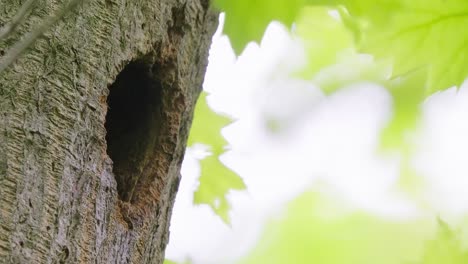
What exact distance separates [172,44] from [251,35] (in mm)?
157

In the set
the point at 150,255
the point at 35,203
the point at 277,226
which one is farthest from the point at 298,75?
the point at 35,203

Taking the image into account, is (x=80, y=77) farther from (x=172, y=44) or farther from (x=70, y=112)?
(x=172, y=44)

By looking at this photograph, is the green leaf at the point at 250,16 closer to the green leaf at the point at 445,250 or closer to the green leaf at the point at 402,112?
the green leaf at the point at 445,250

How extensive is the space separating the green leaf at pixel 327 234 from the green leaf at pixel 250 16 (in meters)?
1.22

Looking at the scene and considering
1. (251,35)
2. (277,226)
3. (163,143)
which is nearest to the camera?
(251,35)

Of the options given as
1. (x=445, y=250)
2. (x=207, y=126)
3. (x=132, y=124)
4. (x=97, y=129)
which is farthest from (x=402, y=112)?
(x=97, y=129)

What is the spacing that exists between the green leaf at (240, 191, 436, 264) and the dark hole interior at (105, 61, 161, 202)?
43.6 inches

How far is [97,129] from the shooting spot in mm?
877

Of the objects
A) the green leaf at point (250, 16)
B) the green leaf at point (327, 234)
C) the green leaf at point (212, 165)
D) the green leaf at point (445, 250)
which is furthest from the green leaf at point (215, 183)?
the green leaf at point (250, 16)

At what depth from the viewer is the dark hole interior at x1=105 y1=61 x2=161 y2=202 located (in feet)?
3.31

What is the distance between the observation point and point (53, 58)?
862 millimetres

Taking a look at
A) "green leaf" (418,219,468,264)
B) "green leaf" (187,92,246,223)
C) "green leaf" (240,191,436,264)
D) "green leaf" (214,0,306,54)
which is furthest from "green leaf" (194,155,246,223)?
"green leaf" (214,0,306,54)

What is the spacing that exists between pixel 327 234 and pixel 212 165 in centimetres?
108

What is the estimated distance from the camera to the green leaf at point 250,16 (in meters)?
0.94
